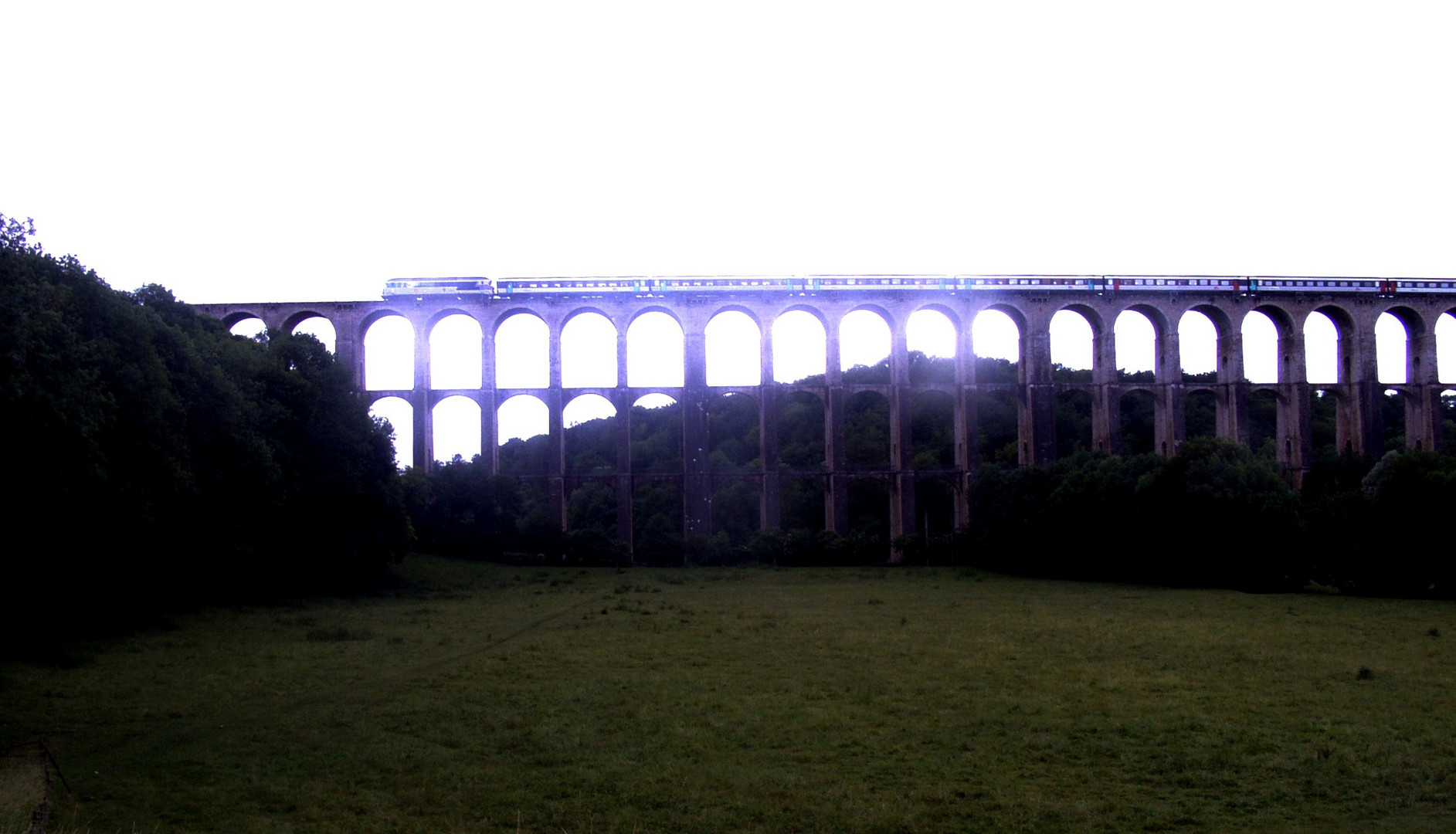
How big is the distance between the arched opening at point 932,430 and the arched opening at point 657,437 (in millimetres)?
12178

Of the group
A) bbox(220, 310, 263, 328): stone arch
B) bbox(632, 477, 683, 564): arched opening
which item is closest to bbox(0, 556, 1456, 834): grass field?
bbox(632, 477, 683, 564): arched opening

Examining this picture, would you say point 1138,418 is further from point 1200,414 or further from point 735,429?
point 735,429

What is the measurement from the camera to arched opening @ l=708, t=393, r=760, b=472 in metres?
65.5

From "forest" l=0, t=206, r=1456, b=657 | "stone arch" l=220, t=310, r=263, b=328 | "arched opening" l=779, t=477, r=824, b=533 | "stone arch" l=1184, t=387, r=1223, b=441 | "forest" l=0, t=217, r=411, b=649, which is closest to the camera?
"forest" l=0, t=217, r=411, b=649

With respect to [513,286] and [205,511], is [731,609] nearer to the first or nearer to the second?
[205,511]

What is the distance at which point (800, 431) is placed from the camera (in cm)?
6344

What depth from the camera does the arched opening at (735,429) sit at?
215 ft

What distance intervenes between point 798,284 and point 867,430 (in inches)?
725

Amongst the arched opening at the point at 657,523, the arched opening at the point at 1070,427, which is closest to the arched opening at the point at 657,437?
the arched opening at the point at 657,523

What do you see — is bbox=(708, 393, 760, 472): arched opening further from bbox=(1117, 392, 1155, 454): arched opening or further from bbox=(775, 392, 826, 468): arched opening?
bbox=(1117, 392, 1155, 454): arched opening

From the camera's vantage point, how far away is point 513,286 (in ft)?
145

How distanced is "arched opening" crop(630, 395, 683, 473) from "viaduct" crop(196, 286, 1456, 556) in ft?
30.6

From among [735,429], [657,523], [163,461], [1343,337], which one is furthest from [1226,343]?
[163,461]

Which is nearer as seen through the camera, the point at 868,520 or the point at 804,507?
the point at 868,520
